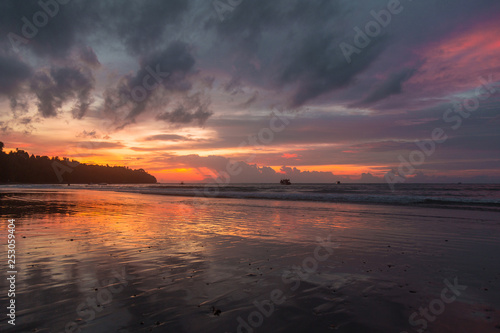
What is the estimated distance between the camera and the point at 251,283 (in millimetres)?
6656

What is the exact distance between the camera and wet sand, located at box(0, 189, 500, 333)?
187 inches

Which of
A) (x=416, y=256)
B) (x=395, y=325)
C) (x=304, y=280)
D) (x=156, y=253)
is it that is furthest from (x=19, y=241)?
(x=416, y=256)

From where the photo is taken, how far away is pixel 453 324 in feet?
15.8

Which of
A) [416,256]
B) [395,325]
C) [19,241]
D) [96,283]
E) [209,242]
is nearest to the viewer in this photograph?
[395,325]

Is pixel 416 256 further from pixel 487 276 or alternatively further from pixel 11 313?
pixel 11 313

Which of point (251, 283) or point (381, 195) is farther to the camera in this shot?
point (381, 195)

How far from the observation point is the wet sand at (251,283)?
4758 mm

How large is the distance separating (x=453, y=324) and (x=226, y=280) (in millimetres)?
4561

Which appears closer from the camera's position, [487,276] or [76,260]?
[487,276]

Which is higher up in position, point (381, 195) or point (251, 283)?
point (381, 195)

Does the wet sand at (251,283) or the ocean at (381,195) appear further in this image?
the ocean at (381,195)

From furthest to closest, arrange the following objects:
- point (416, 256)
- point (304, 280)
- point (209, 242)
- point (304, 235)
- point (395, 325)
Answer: point (304, 235) → point (209, 242) → point (416, 256) → point (304, 280) → point (395, 325)

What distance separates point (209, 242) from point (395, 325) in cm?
786

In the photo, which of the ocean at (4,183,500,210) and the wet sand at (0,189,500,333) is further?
the ocean at (4,183,500,210)
